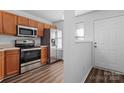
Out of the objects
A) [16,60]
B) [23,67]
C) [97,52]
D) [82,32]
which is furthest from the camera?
[82,32]

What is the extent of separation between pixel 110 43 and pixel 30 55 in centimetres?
285

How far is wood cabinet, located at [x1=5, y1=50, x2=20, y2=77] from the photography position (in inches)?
115

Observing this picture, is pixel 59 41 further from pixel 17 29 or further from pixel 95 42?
pixel 17 29

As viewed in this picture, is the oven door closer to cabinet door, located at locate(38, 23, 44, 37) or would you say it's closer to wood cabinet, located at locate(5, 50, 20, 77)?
wood cabinet, located at locate(5, 50, 20, 77)

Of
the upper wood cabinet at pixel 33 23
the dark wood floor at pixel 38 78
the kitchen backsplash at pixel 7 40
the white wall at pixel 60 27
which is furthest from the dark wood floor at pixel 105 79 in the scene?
the upper wood cabinet at pixel 33 23

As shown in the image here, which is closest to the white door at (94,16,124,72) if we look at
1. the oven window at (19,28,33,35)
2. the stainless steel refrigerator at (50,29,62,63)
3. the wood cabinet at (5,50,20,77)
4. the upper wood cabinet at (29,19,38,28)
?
the stainless steel refrigerator at (50,29,62,63)

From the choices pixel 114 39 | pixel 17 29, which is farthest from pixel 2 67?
pixel 114 39

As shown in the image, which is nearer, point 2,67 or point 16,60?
point 2,67

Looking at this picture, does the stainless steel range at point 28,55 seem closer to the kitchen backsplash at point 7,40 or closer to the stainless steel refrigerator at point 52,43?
the kitchen backsplash at point 7,40

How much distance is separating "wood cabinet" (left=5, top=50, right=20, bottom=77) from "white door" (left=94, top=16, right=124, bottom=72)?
9.46 feet

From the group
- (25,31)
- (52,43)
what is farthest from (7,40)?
(52,43)

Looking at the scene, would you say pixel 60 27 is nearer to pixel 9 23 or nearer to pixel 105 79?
pixel 9 23
